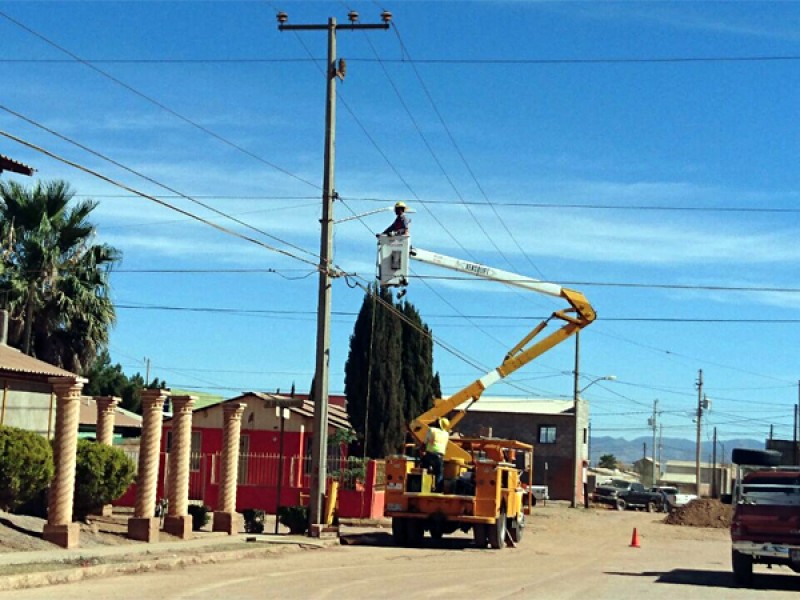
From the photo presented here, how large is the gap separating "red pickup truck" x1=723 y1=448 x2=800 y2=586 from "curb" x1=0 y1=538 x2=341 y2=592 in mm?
9174

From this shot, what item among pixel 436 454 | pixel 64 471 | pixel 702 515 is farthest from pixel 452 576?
pixel 702 515

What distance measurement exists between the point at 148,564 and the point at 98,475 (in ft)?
14.5

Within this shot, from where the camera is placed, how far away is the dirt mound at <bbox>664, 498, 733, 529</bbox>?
1938 inches

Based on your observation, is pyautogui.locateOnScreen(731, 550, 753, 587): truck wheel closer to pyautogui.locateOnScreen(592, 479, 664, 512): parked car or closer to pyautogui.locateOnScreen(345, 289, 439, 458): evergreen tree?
pyautogui.locateOnScreen(345, 289, 439, 458): evergreen tree

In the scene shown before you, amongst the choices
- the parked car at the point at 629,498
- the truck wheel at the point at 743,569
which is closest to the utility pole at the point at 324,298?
the truck wheel at the point at 743,569

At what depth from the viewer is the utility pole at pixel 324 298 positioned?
2745cm

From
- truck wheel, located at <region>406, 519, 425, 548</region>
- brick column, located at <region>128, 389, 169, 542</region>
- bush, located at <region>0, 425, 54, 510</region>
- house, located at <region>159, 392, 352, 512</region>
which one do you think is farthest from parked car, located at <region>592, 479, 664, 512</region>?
bush, located at <region>0, 425, 54, 510</region>

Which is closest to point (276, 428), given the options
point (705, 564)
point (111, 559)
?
point (705, 564)

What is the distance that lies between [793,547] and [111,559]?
11.4m

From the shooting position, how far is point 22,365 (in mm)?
25172

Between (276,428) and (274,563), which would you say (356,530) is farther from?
(276,428)

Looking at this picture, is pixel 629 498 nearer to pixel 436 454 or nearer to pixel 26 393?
pixel 436 454

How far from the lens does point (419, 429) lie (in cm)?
3173

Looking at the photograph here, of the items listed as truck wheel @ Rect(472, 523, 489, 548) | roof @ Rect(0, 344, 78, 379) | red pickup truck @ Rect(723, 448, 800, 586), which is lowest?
truck wheel @ Rect(472, 523, 489, 548)
